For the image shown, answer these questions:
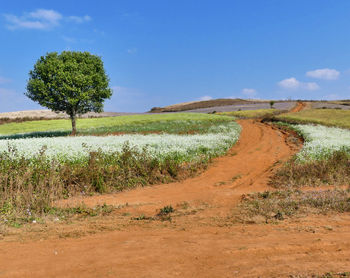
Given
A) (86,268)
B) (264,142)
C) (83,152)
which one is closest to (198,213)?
(86,268)

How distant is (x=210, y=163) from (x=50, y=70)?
25.8m

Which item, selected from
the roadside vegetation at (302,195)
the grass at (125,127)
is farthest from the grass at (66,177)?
A: the grass at (125,127)

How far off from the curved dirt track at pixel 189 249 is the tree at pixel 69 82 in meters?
28.4

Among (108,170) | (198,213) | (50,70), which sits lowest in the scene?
(198,213)

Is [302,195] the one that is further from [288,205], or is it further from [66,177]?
[66,177]

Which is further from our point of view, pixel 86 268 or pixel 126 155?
pixel 126 155

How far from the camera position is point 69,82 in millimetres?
34250

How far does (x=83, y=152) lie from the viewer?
17.0 meters

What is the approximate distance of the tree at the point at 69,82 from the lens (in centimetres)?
3472

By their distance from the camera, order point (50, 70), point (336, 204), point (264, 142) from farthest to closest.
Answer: point (50, 70), point (264, 142), point (336, 204)

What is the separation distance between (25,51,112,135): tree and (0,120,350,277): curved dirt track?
28.4m

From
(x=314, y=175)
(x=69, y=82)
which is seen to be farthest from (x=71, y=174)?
(x=69, y=82)

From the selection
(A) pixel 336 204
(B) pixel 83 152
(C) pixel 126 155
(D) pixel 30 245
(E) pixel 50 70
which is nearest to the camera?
(D) pixel 30 245

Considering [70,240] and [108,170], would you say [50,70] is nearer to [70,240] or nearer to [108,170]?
[108,170]
